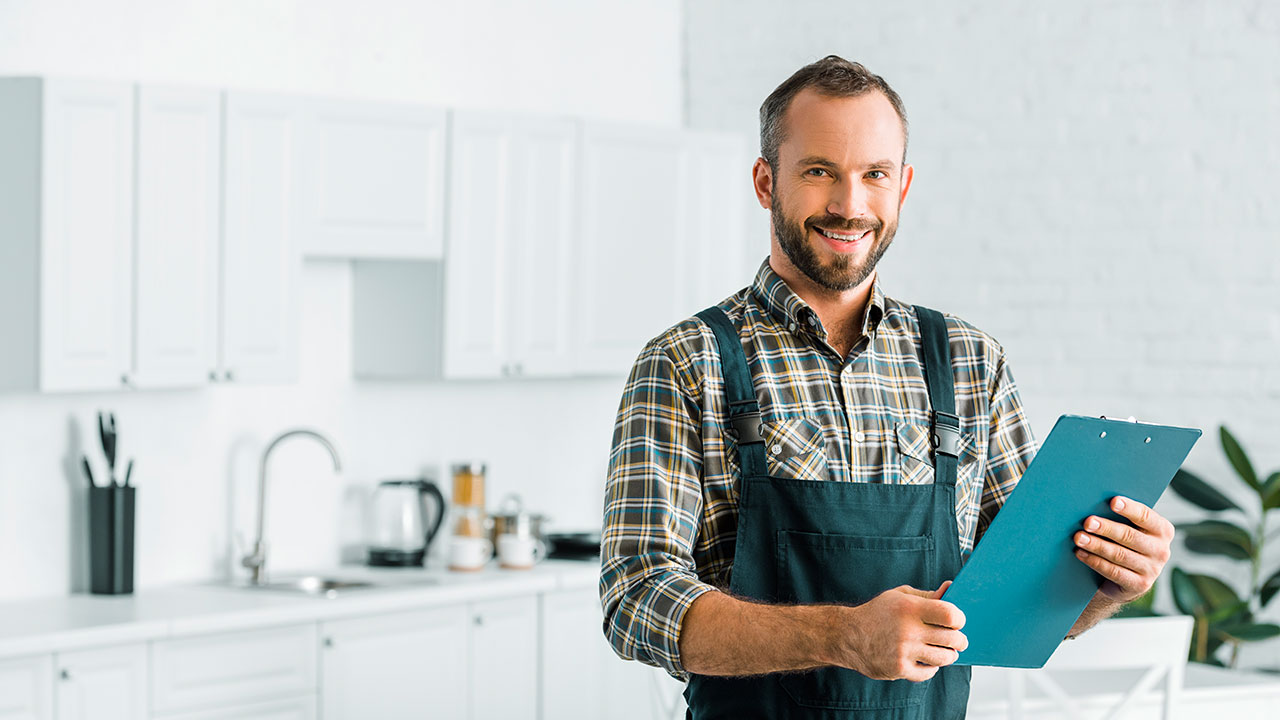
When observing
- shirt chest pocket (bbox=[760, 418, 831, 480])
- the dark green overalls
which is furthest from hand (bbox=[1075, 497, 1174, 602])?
shirt chest pocket (bbox=[760, 418, 831, 480])

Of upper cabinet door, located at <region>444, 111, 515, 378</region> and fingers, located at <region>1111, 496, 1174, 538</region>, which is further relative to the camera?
upper cabinet door, located at <region>444, 111, 515, 378</region>

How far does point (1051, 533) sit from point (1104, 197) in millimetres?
3532

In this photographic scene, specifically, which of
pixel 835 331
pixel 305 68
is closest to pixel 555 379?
pixel 305 68

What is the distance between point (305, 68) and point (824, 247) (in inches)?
124

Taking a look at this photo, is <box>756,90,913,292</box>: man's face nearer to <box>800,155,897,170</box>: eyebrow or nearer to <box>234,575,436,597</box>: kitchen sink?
<box>800,155,897,170</box>: eyebrow

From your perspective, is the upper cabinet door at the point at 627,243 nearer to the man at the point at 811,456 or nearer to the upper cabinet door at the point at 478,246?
the upper cabinet door at the point at 478,246

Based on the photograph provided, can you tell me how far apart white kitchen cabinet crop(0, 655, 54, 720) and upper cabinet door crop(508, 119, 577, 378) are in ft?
5.86

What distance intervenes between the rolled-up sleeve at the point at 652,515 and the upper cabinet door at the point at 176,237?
8.12ft

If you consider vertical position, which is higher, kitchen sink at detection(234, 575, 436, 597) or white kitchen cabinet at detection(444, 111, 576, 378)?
white kitchen cabinet at detection(444, 111, 576, 378)

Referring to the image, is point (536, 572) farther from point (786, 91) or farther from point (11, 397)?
point (786, 91)

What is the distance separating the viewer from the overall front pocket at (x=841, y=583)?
172 centimetres

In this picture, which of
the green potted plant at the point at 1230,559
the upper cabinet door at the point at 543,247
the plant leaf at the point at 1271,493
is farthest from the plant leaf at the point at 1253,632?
the upper cabinet door at the point at 543,247

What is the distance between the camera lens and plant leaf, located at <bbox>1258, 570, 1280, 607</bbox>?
4554 millimetres

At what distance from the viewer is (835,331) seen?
1.88m
